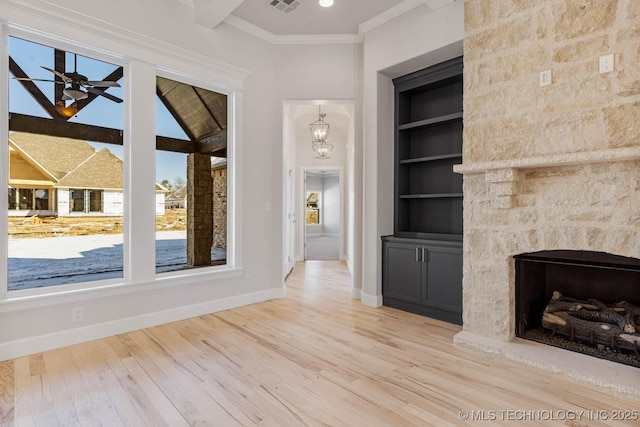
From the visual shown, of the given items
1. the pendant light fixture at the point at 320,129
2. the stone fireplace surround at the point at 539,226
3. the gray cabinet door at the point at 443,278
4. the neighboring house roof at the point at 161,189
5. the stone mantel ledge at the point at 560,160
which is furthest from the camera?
the pendant light fixture at the point at 320,129

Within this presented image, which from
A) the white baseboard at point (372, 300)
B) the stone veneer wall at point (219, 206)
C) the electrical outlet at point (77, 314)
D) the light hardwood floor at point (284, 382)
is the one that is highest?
the stone veneer wall at point (219, 206)

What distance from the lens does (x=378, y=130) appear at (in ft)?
13.0

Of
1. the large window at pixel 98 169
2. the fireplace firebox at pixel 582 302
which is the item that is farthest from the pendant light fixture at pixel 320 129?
the fireplace firebox at pixel 582 302

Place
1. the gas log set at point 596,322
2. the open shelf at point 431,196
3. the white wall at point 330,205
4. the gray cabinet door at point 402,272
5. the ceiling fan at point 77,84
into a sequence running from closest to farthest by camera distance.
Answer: the gas log set at point 596,322 < the ceiling fan at point 77,84 < the open shelf at point 431,196 < the gray cabinet door at point 402,272 < the white wall at point 330,205

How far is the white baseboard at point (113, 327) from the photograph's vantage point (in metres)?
2.57

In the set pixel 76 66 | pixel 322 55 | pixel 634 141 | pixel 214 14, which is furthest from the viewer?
pixel 322 55

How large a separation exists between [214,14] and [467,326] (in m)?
3.78

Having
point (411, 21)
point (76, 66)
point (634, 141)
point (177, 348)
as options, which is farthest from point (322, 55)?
point (177, 348)

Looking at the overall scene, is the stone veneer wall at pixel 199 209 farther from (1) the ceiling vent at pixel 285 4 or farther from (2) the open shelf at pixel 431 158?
(2) the open shelf at pixel 431 158

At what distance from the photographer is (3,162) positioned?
2.54 metres

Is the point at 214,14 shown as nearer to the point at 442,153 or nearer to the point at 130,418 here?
the point at 442,153

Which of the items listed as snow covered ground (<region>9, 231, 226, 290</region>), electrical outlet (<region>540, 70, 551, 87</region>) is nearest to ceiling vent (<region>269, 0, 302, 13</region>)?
electrical outlet (<region>540, 70, 551, 87</region>)

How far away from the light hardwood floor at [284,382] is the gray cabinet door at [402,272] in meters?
0.54

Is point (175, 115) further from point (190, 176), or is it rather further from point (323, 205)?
point (323, 205)
